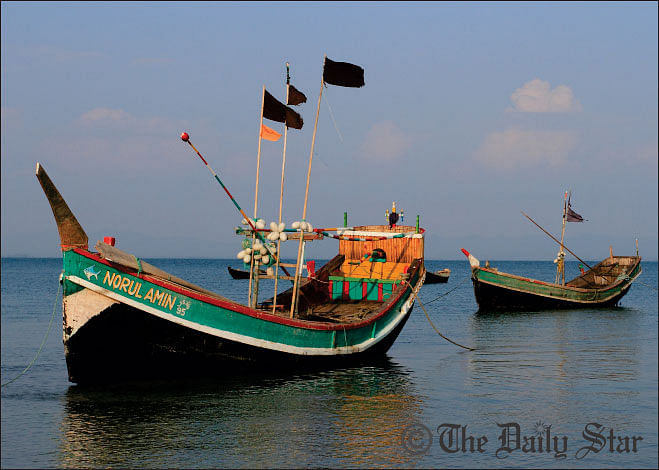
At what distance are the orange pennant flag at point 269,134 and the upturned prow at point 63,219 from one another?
5.90 m

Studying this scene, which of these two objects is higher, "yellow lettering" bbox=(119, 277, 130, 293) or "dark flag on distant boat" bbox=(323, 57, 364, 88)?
"dark flag on distant boat" bbox=(323, 57, 364, 88)

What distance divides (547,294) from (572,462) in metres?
35.9

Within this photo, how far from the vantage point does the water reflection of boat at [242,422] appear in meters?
13.3

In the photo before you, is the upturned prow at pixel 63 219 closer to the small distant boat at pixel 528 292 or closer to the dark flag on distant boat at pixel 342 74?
the dark flag on distant boat at pixel 342 74

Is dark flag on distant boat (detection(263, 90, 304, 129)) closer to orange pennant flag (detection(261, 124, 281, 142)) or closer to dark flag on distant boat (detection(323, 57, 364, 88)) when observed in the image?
orange pennant flag (detection(261, 124, 281, 142))

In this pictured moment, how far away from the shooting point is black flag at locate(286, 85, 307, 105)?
21203 millimetres

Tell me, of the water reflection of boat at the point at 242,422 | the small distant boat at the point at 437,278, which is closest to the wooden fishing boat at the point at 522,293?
the water reflection of boat at the point at 242,422

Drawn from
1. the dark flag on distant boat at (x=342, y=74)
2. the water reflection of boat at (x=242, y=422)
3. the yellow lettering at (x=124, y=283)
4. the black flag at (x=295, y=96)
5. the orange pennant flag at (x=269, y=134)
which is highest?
the dark flag on distant boat at (x=342, y=74)

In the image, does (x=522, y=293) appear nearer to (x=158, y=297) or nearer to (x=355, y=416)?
(x=355, y=416)

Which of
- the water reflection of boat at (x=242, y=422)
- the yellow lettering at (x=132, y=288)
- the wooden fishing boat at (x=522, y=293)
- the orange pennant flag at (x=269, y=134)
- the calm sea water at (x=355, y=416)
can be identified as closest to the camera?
the water reflection of boat at (x=242, y=422)

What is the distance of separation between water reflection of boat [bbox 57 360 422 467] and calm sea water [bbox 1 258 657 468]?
39 millimetres

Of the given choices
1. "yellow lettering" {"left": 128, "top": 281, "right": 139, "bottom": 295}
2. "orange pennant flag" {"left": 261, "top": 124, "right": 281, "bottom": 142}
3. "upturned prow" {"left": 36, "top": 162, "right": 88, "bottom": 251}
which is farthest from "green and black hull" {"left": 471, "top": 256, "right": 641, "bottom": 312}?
"upturned prow" {"left": 36, "top": 162, "right": 88, "bottom": 251}

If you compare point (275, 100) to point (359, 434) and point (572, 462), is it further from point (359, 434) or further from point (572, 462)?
point (572, 462)

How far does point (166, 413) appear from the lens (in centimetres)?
1609
